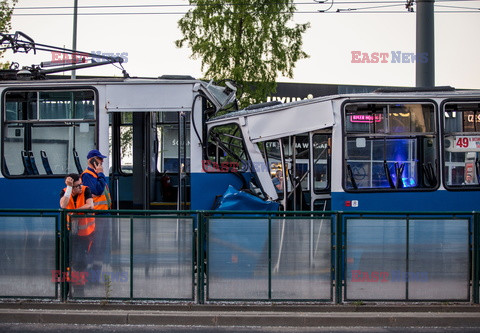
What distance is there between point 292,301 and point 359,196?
300 cm

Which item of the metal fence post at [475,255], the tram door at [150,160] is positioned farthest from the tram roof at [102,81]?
the metal fence post at [475,255]

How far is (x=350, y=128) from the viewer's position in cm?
1190

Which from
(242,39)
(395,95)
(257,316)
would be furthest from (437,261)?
(242,39)

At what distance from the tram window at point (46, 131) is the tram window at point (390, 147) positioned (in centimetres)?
473

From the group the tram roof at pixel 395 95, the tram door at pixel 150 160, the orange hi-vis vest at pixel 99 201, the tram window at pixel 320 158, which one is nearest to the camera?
the orange hi-vis vest at pixel 99 201

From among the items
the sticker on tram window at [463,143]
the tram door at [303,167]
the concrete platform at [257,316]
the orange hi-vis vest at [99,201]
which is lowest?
the concrete platform at [257,316]

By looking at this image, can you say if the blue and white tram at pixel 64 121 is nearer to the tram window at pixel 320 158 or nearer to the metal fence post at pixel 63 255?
the tram window at pixel 320 158

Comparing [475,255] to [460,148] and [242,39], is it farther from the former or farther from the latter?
[242,39]

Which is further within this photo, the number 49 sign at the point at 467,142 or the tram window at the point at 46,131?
the tram window at the point at 46,131

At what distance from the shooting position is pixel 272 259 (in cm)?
946

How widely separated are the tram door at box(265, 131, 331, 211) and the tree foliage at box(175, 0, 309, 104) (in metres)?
13.4

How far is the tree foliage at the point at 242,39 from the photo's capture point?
85.8 ft

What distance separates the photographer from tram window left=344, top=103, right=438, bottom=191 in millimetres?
11836

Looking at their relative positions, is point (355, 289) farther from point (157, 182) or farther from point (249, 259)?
point (157, 182)
